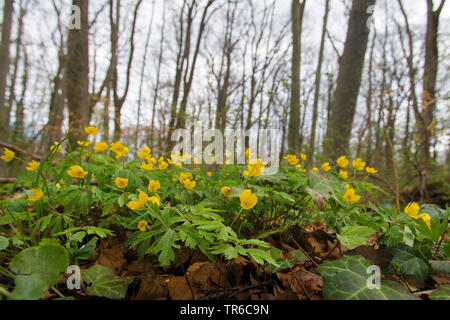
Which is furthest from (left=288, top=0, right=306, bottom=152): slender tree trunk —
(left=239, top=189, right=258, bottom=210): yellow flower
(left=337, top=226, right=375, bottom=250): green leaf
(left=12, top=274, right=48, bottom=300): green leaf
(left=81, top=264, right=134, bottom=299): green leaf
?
(left=12, top=274, right=48, bottom=300): green leaf

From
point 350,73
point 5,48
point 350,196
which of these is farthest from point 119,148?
point 5,48

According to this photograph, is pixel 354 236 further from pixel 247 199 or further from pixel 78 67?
pixel 78 67

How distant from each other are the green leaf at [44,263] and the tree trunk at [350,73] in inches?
143

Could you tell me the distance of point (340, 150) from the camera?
12.6ft

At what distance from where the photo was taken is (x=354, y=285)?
0.82 metres

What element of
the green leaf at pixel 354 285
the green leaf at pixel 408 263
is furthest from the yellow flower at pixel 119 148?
the green leaf at pixel 408 263

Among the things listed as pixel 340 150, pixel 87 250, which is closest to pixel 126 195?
pixel 87 250

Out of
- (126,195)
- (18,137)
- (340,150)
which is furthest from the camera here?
(18,137)

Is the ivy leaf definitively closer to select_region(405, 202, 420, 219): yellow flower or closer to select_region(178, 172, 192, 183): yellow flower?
select_region(178, 172, 192, 183): yellow flower

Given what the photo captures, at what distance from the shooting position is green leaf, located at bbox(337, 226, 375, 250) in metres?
0.96

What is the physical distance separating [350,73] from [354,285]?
3610 millimetres
